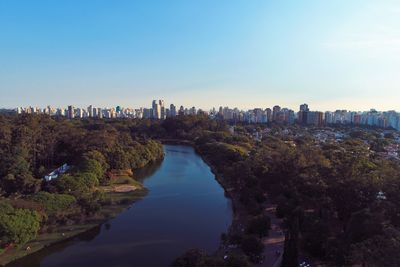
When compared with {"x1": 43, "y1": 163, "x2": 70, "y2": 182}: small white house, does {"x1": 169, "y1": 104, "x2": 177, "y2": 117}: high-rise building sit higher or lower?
higher

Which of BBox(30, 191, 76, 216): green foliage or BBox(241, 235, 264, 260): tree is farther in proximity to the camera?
BBox(30, 191, 76, 216): green foliage

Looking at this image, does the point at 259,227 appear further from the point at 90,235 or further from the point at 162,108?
the point at 162,108

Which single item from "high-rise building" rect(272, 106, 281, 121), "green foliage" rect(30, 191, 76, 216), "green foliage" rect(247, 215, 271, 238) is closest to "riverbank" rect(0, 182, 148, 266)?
"green foliage" rect(30, 191, 76, 216)

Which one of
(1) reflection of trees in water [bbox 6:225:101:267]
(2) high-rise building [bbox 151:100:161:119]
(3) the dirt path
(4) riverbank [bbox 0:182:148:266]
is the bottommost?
(1) reflection of trees in water [bbox 6:225:101:267]

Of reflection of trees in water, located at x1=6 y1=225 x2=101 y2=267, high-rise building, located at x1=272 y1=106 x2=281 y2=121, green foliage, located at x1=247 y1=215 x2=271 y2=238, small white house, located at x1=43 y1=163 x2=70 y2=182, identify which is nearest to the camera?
reflection of trees in water, located at x1=6 y1=225 x2=101 y2=267

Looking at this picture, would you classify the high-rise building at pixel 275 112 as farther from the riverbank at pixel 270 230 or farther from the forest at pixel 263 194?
the riverbank at pixel 270 230

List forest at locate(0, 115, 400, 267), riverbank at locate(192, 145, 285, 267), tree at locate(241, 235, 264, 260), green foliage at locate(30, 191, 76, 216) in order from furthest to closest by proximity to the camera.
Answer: green foliage at locate(30, 191, 76, 216) < riverbank at locate(192, 145, 285, 267) < tree at locate(241, 235, 264, 260) < forest at locate(0, 115, 400, 267)

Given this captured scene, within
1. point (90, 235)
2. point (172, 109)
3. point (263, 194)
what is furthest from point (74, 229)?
point (172, 109)

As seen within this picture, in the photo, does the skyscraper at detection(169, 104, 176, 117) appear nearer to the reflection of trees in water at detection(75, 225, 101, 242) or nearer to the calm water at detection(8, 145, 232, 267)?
the calm water at detection(8, 145, 232, 267)
